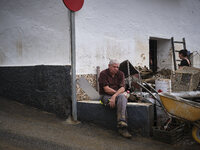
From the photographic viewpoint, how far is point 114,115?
14.7 feet

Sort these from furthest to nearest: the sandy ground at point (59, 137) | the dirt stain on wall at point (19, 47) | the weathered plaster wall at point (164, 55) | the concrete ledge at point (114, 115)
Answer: the weathered plaster wall at point (164, 55), the dirt stain on wall at point (19, 47), the concrete ledge at point (114, 115), the sandy ground at point (59, 137)

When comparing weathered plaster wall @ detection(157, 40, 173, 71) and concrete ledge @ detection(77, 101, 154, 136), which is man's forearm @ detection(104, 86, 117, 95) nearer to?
concrete ledge @ detection(77, 101, 154, 136)

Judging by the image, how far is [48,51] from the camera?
209 inches

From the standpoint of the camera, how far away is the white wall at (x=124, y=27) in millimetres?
5059

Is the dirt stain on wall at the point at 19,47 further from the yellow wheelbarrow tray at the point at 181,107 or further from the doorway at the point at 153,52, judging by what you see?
the doorway at the point at 153,52

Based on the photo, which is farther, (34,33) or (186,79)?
(34,33)

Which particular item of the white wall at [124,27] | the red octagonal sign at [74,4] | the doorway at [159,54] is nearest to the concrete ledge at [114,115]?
the white wall at [124,27]

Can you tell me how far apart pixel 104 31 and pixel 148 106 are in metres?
2.43

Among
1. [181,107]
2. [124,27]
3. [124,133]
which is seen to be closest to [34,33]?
[124,27]

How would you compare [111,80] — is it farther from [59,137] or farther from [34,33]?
[34,33]

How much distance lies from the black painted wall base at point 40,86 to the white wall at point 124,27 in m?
0.59

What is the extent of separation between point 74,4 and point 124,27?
1787 mm

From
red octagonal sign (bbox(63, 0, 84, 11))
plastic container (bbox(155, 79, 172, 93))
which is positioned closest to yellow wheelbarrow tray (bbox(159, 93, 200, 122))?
plastic container (bbox(155, 79, 172, 93))

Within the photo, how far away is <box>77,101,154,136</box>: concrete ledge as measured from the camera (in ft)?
13.5
